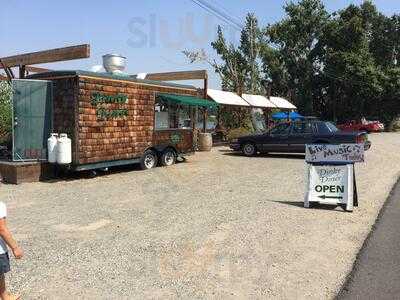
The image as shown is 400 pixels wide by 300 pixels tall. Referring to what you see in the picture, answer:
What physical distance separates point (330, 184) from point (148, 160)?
7096mm

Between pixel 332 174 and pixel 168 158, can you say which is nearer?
pixel 332 174

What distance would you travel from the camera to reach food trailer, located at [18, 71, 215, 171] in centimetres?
1261

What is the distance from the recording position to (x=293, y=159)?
1936cm

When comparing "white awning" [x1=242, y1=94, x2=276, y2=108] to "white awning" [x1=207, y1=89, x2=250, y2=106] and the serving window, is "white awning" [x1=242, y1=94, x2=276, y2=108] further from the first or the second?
the serving window

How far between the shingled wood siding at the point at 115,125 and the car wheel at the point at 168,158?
0.93 m

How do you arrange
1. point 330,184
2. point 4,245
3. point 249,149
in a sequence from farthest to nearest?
point 249,149 < point 330,184 < point 4,245

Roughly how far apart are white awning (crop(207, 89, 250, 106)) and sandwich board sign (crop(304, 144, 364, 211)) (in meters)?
13.8

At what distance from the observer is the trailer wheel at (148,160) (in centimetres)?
1512

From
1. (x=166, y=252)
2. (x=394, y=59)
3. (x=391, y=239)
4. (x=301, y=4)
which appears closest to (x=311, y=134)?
(x=391, y=239)

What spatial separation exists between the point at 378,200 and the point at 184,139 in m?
7.82

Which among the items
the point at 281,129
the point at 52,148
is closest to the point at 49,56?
the point at 52,148

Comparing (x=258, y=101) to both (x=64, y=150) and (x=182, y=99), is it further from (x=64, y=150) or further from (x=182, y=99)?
(x=64, y=150)

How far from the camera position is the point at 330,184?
31.6 ft

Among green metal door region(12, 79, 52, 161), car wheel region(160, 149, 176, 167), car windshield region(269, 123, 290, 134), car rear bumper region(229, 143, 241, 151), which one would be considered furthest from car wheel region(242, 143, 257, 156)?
green metal door region(12, 79, 52, 161)
